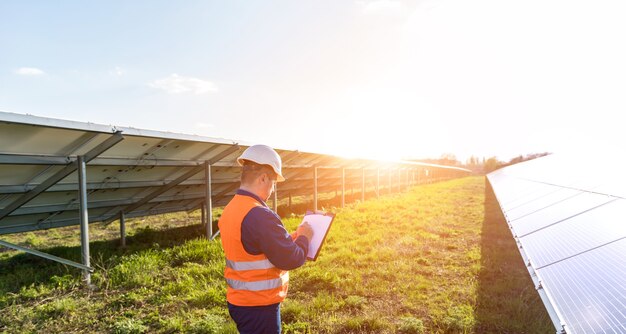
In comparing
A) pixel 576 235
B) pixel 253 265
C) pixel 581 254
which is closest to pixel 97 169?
pixel 253 265

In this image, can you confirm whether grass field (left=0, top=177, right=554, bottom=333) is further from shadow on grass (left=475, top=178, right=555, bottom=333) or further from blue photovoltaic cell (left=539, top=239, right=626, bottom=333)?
blue photovoltaic cell (left=539, top=239, right=626, bottom=333)

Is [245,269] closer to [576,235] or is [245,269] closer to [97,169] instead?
[576,235]

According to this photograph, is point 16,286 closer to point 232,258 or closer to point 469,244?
point 232,258

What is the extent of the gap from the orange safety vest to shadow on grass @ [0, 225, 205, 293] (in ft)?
16.7

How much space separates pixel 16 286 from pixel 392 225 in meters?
9.25

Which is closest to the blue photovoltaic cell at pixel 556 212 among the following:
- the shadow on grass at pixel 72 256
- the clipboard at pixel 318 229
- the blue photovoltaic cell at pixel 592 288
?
the blue photovoltaic cell at pixel 592 288

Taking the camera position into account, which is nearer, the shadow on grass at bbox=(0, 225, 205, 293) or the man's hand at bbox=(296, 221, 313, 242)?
the man's hand at bbox=(296, 221, 313, 242)

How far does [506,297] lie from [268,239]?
4.68 metres

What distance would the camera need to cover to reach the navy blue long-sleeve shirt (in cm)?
239

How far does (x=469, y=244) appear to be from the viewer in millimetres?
8664

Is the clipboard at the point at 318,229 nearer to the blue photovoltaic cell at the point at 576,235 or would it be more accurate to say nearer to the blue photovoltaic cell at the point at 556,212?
the blue photovoltaic cell at the point at 576,235

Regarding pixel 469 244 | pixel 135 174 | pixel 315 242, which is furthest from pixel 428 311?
pixel 135 174

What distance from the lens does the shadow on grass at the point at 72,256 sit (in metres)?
6.63

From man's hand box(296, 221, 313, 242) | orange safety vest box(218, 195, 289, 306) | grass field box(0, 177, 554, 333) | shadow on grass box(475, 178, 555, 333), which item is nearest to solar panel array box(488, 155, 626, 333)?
shadow on grass box(475, 178, 555, 333)
